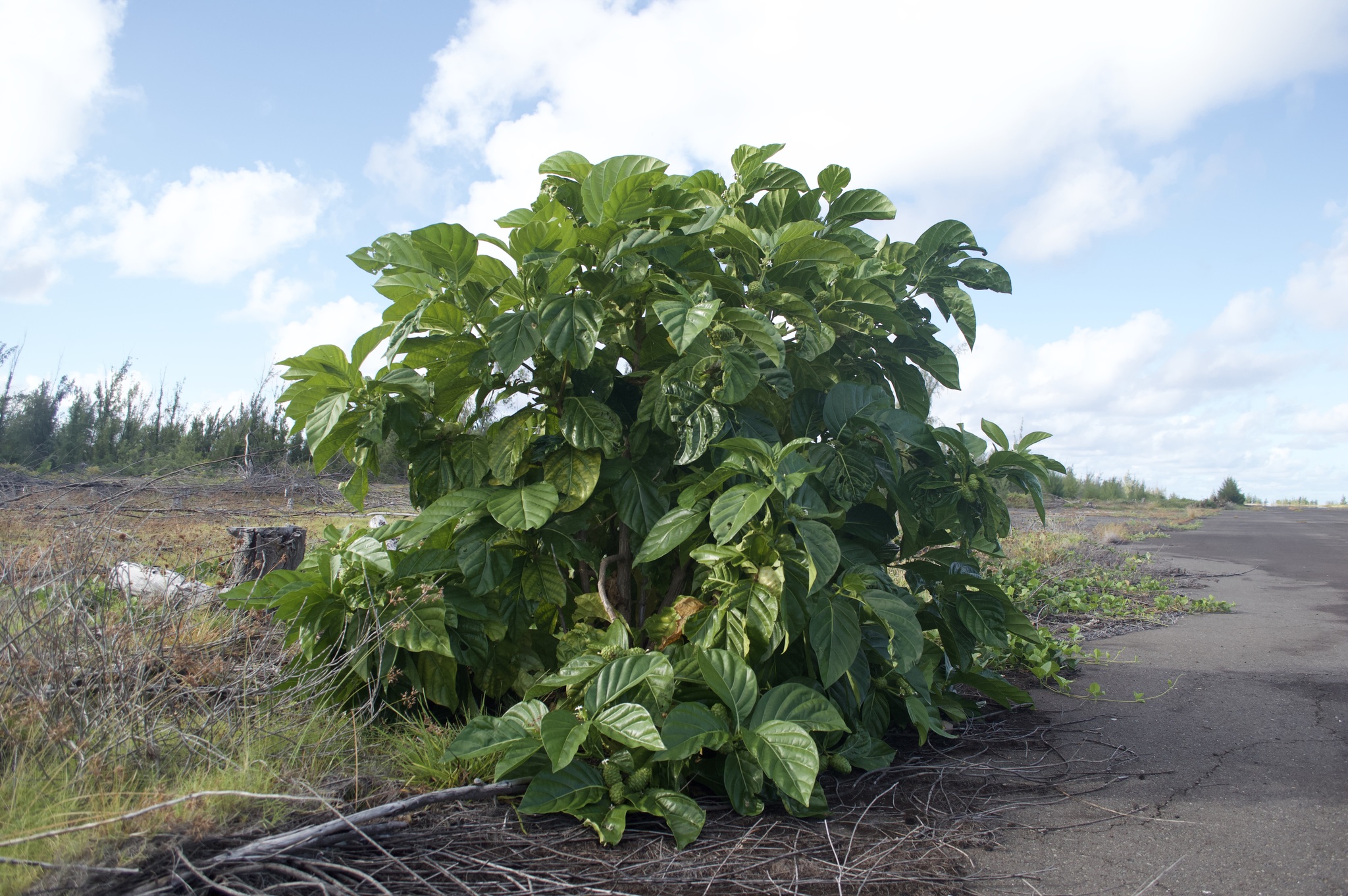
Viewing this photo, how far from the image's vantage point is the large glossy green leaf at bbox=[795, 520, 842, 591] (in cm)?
231

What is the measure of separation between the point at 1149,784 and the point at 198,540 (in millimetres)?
4993

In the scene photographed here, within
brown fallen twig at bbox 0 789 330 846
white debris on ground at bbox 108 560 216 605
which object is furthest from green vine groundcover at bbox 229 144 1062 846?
brown fallen twig at bbox 0 789 330 846

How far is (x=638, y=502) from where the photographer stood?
2.79 meters

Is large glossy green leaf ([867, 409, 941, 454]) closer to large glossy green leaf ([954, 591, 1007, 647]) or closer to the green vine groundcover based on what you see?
the green vine groundcover

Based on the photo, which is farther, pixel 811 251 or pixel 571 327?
pixel 811 251

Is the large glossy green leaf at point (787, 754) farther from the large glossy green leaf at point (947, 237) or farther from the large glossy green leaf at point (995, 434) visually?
the large glossy green leaf at point (947, 237)

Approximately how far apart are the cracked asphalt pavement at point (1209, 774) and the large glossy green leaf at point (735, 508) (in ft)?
3.88

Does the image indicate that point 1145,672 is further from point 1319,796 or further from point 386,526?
point 386,526

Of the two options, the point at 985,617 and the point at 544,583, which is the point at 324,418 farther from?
the point at 985,617

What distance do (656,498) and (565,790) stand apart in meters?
0.99

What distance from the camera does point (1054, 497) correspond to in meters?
32.3

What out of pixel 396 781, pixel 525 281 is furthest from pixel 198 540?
pixel 525 281

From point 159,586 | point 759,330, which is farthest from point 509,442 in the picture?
point 159,586

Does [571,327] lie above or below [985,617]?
above
